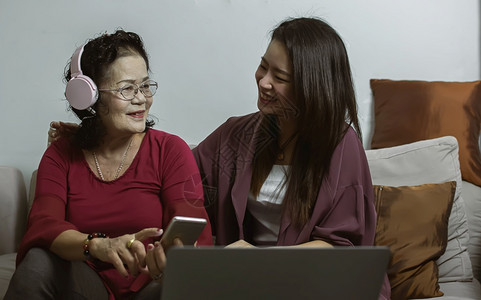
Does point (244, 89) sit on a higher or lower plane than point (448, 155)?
higher

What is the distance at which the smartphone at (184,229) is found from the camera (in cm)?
119

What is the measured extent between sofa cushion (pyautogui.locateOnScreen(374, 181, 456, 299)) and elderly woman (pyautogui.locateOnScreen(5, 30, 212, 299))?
665 mm

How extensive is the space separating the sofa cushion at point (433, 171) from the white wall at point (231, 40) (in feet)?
1.07

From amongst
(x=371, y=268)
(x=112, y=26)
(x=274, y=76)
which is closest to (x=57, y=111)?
(x=112, y=26)

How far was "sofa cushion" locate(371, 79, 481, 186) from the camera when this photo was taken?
7.77ft

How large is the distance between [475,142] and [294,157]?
990 millimetres

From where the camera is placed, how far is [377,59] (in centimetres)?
256

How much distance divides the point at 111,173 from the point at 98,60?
0.30m

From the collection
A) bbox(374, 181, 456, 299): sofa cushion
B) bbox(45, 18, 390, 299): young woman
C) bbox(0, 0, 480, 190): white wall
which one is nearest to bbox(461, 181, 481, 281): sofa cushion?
bbox(374, 181, 456, 299): sofa cushion

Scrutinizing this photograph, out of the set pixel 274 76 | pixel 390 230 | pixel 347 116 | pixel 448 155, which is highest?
pixel 274 76

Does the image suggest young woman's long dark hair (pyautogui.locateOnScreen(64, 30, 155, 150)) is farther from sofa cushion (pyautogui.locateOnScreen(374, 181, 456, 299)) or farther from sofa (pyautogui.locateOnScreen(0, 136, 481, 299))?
sofa cushion (pyautogui.locateOnScreen(374, 181, 456, 299))

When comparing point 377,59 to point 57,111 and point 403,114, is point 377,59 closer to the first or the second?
point 403,114

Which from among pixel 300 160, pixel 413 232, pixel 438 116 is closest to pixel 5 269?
pixel 300 160

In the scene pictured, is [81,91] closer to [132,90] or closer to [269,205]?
[132,90]
